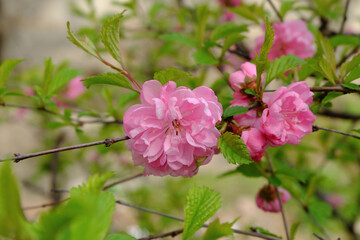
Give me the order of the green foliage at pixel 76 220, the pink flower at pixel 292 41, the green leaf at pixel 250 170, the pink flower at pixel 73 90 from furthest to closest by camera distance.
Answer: the pink flower at pixel 73 90 → the pink flower at pixel 292 41 → the green leaf at pixel 250 170 → the green foliage at pixel 76 220

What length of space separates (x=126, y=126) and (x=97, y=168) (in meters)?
1.22

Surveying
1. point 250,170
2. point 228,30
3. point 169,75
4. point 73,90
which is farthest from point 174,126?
point 73,90

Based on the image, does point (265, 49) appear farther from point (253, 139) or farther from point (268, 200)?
point (268, 200)

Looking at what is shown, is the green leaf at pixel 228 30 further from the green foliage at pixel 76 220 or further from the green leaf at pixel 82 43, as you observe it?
the green foliage at pixel 76 220

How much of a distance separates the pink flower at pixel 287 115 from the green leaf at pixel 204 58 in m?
0.18

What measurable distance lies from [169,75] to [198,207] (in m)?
0.17

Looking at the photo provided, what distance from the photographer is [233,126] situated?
45 cm

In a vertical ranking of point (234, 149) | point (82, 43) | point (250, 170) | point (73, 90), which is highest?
point (82, 43)

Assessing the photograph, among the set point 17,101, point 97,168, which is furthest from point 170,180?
point 17,101

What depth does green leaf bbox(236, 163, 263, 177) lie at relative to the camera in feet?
1.79

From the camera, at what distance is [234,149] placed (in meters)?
0.41

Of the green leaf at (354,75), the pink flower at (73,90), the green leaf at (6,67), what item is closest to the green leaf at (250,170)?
the green leaf at (354,75)

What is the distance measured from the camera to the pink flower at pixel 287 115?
41cm

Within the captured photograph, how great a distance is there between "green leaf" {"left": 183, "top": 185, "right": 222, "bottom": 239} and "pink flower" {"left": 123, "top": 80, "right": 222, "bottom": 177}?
3 cm
